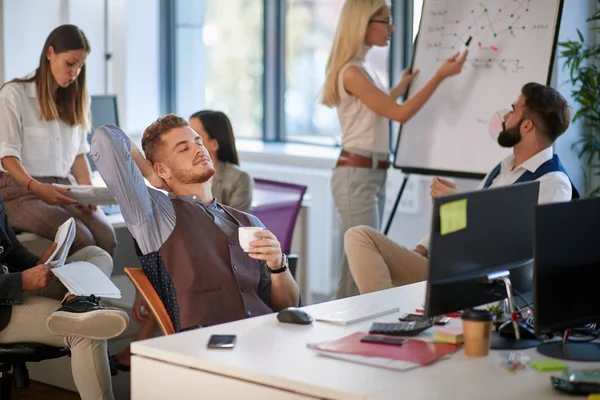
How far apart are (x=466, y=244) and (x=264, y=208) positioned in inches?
93.7

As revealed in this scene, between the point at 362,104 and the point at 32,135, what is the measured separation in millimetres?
1535

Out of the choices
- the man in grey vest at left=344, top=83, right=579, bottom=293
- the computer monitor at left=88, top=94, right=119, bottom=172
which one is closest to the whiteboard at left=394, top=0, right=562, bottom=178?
the man in grey vest at left=344, top=83, right=579, bottom=293

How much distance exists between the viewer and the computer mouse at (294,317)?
8.32ft

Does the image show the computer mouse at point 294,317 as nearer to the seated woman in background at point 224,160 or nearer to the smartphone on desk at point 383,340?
the smartphone on desk at point 383,340

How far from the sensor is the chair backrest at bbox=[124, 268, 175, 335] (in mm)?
2883

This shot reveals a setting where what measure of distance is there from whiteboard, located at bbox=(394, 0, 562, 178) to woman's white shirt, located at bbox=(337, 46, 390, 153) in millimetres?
302

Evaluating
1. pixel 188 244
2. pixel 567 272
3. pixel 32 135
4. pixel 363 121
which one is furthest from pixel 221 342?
pixel 363 121

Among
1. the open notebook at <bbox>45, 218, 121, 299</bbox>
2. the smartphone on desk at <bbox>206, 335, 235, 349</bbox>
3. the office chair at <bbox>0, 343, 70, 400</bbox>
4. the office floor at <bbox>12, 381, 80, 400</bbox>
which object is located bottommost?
the office floor at <bbox>12, 381, 80, 400</bbox>

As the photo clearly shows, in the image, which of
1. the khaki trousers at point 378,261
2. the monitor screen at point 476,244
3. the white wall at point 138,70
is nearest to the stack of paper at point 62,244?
the khaki trousers at point 378,261

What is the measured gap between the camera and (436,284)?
230cm

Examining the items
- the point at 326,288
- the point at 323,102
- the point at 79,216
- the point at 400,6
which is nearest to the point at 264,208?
the point at 323,102

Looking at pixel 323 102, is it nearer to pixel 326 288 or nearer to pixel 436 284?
pixel 326 288

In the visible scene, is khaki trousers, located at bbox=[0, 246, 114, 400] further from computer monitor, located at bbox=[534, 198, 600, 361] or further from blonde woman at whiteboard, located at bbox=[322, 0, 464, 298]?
blonde woman at whiteboard, located at bbox=[322, 0, 464, 298]

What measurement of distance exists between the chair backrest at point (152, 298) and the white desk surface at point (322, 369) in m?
0.41
